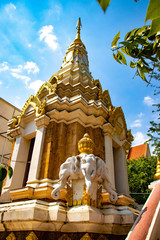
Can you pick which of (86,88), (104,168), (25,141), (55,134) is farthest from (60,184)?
(86,88)

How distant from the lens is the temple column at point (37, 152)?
22.0 feet

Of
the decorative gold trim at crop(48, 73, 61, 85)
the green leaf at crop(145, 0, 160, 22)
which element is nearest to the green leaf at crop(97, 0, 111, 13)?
the green leaf at crop(145, 0, 160, 22)

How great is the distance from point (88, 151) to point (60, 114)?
379cm

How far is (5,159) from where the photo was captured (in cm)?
1253

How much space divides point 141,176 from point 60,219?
50.1 feet

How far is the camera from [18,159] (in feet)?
27.1

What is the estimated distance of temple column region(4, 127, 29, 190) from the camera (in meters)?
7.77

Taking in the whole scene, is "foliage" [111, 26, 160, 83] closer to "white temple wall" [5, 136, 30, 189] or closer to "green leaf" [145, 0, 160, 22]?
"green leaf" [145, 0, 160, 22]

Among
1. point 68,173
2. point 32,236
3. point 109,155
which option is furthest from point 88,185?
point 109,155

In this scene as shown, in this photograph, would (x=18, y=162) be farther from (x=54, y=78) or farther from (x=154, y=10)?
(x=154, y=10)

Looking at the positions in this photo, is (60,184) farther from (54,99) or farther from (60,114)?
(54,99)

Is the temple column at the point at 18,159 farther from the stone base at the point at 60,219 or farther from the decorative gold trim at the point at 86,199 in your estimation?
the decorative gold trim at the point at 86,199

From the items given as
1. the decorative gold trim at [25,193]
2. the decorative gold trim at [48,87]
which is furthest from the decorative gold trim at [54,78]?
the decorative gold trim at [25,193]

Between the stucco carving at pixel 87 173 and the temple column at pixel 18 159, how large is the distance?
4642 mm
